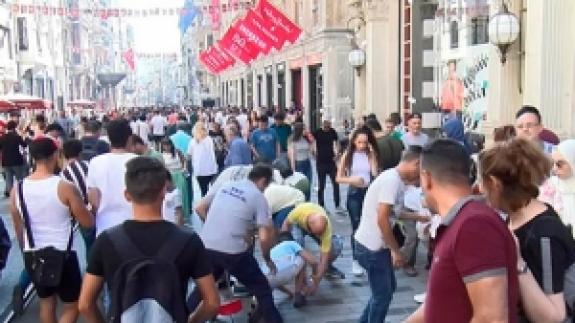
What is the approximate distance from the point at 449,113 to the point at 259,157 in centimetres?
497

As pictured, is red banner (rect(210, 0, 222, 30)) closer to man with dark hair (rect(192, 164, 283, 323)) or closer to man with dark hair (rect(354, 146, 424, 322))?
man with dark hair (rect(192, 164, 283, 323))

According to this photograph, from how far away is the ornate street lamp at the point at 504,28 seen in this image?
32.7ft

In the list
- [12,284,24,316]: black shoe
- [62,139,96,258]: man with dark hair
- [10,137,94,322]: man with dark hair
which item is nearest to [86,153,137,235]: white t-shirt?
[10,137,94,322]: man with dark hair

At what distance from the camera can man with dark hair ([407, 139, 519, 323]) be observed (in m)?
2.29

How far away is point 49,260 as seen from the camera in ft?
15.2

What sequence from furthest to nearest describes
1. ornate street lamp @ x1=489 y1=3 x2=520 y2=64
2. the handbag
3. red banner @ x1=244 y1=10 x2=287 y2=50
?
red banner @ x1=244 y1=10 x2=287 y2=50 < ornate street lamp @ x1=489 y1=3 x2=520 y2=64 < the handbag

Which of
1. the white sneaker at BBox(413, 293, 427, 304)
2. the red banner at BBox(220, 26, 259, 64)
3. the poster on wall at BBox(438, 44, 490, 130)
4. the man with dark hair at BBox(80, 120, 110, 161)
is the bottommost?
the white sneaker at BBox(413, 293, 427, 304)

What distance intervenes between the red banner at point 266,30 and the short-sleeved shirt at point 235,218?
1490 centimetres

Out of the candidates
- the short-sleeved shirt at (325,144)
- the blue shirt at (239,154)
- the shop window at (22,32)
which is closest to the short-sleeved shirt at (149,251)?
the blue shirt at (239,154)

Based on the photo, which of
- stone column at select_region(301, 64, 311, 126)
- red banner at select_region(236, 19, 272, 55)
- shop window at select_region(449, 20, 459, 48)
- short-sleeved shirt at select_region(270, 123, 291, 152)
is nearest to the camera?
short-sleeved shirt at select_region(270, 123, 291, 152)

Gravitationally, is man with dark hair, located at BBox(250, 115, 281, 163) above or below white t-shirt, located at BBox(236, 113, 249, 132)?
below

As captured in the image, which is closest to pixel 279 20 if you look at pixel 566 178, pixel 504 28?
pixel 504 28

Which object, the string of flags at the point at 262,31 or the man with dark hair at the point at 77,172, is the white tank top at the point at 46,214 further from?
the string of flags at the point at 262,31

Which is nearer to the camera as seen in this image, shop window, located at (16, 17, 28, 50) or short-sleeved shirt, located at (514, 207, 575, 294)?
short-sleeved shirt, located at (514, 207, 575, 294)
